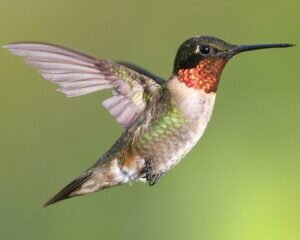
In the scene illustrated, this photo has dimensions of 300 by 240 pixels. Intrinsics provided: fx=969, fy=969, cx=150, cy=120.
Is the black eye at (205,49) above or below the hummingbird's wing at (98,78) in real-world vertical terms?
above

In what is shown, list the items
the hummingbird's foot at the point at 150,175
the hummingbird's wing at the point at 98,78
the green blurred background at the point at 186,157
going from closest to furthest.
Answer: the hummingbird's wing at the point at 98,78, the hummingbird's foot at the point at 150,175, the green blurred background at the point at 186,157

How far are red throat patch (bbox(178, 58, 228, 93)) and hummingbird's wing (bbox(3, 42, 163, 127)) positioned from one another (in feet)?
0.35

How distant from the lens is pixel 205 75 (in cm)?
215

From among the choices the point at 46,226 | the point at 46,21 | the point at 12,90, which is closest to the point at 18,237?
the point at 46,226

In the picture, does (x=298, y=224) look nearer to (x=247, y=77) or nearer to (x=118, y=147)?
(x=247, y=77)

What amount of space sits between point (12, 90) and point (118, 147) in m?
2.12

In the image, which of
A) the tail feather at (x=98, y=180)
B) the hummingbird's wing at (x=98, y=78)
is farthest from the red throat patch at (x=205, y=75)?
the tail feather at (x=98, y=180)

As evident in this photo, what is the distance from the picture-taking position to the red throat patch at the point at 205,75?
6.97 feet

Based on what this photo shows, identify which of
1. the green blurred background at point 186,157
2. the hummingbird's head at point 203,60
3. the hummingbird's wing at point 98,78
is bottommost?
the green blurred background at point 186,157

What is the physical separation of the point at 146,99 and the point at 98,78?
0.13m

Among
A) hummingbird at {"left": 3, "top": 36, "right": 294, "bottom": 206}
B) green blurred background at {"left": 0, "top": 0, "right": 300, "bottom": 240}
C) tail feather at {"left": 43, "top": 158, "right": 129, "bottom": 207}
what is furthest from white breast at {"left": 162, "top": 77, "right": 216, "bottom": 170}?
green blurred background at {"left": 0, "top": 0, "right": 300, "bottom": 240}

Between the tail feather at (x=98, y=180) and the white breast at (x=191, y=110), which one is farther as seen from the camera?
the tail feather at (x=98, y=180)

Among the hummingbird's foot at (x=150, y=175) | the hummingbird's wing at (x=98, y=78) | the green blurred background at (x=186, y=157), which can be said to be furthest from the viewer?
the green blurred background at (x=186, y=157)

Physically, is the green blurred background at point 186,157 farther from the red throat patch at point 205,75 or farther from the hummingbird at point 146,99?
the red throat patch at point 205,75
